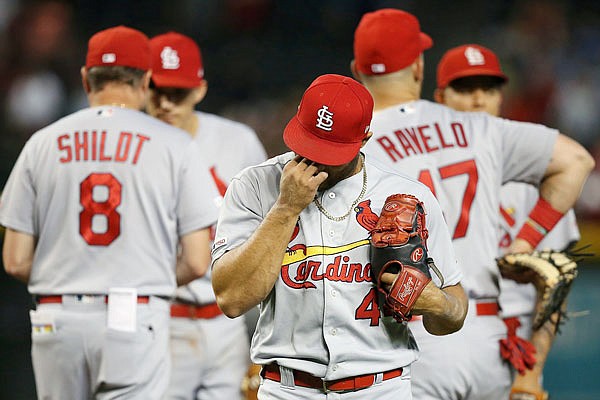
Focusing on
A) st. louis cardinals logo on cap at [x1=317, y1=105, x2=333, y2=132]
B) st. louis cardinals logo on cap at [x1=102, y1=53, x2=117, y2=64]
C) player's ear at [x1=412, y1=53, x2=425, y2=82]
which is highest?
st. louis cardinals logo on cap at [x1=102, y1=53, x2=117, y2=64]

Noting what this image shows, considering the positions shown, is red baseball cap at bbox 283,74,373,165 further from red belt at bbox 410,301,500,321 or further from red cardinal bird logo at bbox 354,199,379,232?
red belt at bbox 410,301,500,321

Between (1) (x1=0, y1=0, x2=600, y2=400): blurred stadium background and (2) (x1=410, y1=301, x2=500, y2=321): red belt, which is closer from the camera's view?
(2) (x1=410, y1=301, x2=500, y2=321): red belt

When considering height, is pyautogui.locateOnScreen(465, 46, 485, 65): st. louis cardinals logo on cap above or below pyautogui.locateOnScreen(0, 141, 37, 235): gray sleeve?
above

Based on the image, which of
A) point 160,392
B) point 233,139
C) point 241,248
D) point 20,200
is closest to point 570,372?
point 233,139

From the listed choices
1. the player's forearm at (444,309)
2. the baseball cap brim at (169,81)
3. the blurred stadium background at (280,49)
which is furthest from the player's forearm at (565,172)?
the blurred stadium background at (280,49)

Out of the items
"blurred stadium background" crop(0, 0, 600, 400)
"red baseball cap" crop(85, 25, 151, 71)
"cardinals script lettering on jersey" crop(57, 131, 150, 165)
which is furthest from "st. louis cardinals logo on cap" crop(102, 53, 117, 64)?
"blurred stadium background" crop(0, 0, 600, 400)

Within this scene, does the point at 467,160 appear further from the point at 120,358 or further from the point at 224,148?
the point at 224,148

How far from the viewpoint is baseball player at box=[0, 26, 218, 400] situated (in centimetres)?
456

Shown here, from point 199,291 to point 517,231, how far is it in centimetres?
180

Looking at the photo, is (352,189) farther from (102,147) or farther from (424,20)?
(424,20)

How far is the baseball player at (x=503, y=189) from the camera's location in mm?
5488

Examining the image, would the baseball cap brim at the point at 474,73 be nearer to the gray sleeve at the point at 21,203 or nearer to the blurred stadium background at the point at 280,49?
the gray sleeve at the point at 21,203

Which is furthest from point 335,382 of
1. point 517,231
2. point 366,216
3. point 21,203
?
point 517,231

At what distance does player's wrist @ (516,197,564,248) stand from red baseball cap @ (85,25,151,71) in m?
1.98
